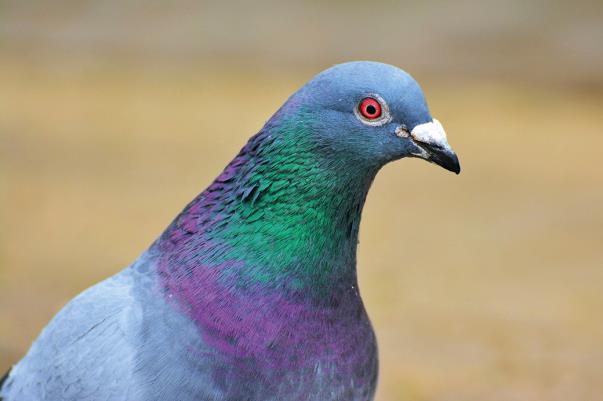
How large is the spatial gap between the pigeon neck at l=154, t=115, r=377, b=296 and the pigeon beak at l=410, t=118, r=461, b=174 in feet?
0.68

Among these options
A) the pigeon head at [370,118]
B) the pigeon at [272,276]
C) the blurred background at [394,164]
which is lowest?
the pigeon at [272,276]

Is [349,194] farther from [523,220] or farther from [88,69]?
[88,69]

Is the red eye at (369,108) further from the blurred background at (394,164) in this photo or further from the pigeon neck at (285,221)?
the blurred background at (394,164)

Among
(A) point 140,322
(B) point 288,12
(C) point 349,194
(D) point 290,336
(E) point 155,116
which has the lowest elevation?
(A) point 140,322

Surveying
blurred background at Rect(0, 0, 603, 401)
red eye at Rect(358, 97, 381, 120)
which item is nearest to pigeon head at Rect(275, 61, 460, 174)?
red eye at Rect(358, 97, 381, 120)

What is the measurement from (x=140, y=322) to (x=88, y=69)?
776cm

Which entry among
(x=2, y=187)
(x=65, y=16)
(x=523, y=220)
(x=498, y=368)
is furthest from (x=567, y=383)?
(x=65, y=16)

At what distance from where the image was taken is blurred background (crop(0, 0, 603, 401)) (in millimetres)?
6184

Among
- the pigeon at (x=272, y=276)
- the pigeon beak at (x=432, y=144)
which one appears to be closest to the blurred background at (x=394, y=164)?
the pigeon at (x=272, y=276)

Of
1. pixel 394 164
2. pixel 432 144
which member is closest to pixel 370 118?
pixel 432 144

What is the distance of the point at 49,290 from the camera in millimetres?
6484

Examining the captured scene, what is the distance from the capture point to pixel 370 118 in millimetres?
3012

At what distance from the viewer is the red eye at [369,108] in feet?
9.83

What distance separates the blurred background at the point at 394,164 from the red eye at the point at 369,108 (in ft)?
9.33
